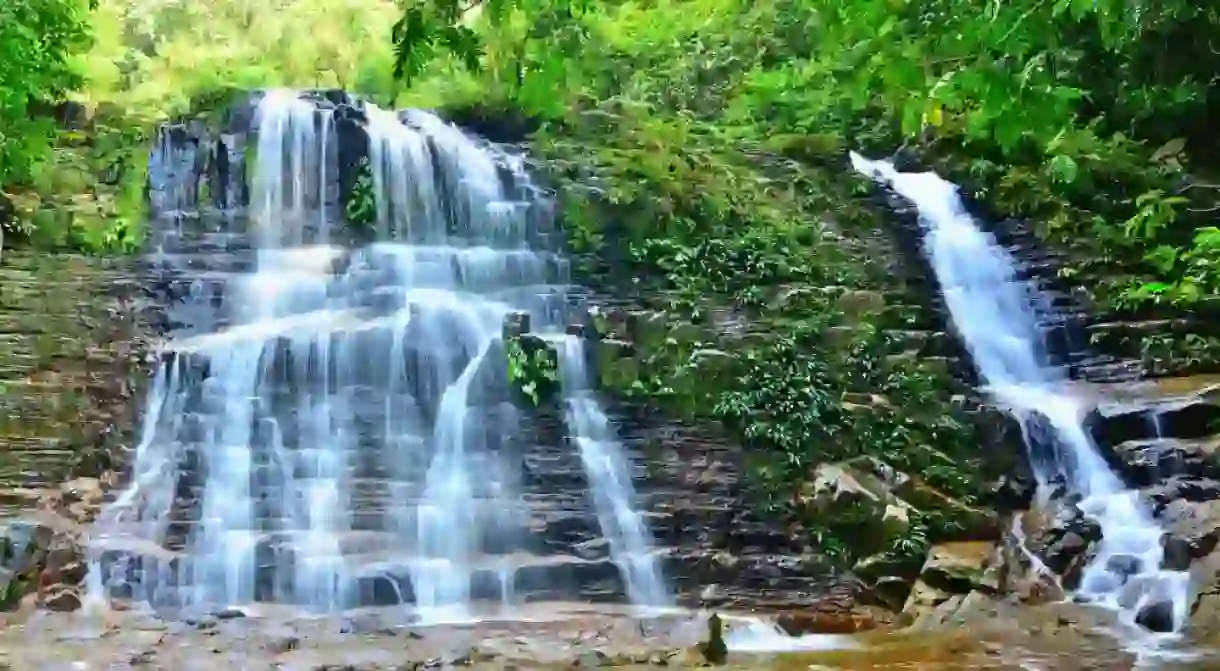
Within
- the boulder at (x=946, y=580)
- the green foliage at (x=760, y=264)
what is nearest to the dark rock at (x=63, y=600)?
the green foliage at (x=760, y=264)

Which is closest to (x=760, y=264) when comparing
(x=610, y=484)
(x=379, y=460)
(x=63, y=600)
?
(x=610, y=484)

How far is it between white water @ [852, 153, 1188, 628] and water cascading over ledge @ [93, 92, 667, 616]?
3.58 metres

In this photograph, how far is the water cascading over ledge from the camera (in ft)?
28.3

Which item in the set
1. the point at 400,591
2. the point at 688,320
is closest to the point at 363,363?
the point at 400,591

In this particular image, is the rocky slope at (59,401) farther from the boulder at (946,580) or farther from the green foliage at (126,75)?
the boulder at (946,580)

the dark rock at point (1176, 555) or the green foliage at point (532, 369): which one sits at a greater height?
the green foliage at point (532, 369)

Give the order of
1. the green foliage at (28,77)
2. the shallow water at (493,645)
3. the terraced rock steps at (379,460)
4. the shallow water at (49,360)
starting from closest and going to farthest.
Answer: the shallow water at (493,645)
the green foliage at (28,77)
the terraced rock steps at (379,460)
the shallow water at (49,360)

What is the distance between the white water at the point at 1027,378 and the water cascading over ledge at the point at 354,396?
3585 mm

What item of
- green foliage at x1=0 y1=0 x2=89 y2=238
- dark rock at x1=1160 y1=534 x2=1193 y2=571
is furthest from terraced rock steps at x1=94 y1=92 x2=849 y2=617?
dark rock at x1=1160 y1=534 x2=1193 y2=571

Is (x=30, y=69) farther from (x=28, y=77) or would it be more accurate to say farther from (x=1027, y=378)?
(x=1027, y=378)

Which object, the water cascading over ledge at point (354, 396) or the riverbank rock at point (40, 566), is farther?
the water cascading over ledge at point (354, 396)

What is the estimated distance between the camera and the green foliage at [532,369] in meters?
10.2

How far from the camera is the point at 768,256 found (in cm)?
1238

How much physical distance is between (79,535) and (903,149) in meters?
10.6
